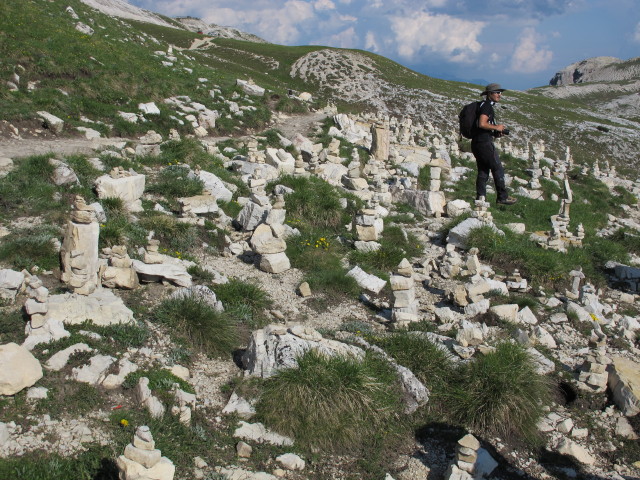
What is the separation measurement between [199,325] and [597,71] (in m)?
200

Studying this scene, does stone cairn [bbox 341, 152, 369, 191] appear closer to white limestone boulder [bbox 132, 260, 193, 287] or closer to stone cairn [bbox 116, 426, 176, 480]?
white limestone boulder [bbox 132, 260, 193, 287]

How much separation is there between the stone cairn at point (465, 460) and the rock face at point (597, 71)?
171684 mm

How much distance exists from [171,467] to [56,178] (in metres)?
9.37

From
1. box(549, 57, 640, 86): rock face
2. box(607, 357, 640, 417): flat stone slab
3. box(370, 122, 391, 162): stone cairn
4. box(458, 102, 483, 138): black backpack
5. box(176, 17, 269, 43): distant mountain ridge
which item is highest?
box(549, 57, 640, 86): rock face

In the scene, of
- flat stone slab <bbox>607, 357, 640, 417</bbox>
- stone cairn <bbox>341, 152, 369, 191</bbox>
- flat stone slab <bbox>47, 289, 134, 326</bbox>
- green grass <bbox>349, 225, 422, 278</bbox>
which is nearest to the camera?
flat stone slab <bbox>47, 289, 134, 326</bbox>

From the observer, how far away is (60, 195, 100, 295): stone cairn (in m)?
8.21

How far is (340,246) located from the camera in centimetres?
1380

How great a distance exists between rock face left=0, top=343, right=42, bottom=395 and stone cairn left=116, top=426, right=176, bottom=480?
188 cm

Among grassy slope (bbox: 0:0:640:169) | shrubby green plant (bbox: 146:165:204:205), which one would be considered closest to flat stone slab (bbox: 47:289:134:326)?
shrubby green plant (bbox: 146:165:204:205)

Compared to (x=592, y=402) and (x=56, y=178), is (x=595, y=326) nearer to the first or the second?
(x=592, y=402)

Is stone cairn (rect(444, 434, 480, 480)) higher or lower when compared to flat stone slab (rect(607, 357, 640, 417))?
lower

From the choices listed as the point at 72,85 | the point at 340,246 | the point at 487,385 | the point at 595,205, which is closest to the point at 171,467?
the point at 487,385

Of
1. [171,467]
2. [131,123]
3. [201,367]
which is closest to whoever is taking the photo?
[171,467]

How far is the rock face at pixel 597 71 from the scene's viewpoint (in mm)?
154750
